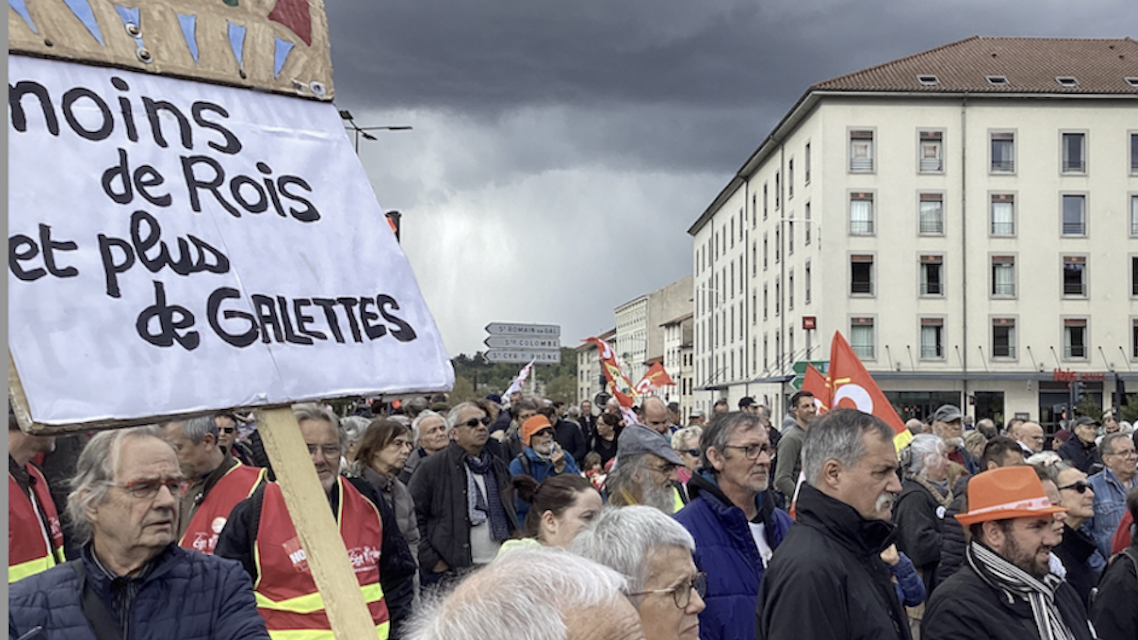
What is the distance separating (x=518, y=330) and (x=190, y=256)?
Answer: 12702mm

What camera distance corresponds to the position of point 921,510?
7.14 meters

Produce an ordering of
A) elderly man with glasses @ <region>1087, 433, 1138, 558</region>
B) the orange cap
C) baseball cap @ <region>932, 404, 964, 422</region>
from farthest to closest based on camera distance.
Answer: baseball cap @ <region>932, 404, 964, 422</region>
the orange cap
elderly man with glasses @ <region>1087, 433, 1138, 558</region>

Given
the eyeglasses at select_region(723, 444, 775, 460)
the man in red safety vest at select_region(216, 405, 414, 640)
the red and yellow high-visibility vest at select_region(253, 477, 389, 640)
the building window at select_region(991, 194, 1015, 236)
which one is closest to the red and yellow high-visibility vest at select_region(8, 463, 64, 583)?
the man in red safety vest at select_region(216, 405, 414, 640)

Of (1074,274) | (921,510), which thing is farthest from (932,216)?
(921,510)

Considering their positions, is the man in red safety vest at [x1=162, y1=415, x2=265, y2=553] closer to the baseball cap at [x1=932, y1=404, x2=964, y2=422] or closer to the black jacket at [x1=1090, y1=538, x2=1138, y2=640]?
the black jacket at [x1=1090, y1=538, x2=1138, y2=640]

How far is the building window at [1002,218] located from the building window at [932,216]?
2.20 metres

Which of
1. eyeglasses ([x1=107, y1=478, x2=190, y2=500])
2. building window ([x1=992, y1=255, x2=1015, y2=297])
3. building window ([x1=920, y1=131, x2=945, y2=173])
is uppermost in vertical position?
building window ([x1=920, y1=131, x2=945, y2=173])

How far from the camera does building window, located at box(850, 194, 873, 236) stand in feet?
154

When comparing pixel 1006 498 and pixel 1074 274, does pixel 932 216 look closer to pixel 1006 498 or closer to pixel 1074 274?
pixel 1074 274

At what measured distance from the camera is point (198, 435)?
197 inches

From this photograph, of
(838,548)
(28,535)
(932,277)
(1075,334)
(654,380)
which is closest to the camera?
(838,548)

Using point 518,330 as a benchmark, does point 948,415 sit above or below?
below

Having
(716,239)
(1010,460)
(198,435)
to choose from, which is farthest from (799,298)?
(198,435)

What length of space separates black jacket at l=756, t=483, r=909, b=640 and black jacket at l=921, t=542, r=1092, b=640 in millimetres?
318
